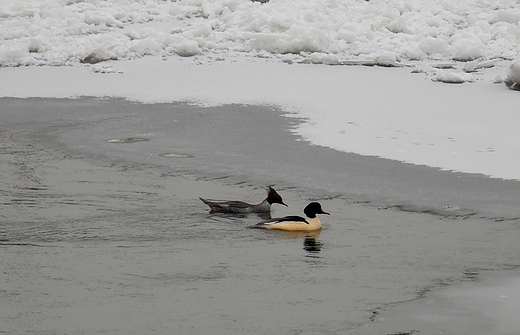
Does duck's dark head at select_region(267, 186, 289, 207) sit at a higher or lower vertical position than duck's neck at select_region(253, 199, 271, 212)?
A: higher

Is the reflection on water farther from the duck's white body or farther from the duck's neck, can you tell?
the duck's neck

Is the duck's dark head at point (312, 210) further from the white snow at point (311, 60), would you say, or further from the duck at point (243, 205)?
the white snow at point (311, 60)

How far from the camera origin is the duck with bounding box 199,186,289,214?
9.53 metres

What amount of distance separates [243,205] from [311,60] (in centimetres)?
971

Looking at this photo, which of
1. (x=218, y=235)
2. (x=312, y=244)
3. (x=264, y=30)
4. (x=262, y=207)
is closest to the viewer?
(x=312, y=244)

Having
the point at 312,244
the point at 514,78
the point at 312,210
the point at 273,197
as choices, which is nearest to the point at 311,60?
the point at 514,78

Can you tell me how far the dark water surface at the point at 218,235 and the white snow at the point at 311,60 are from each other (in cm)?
171

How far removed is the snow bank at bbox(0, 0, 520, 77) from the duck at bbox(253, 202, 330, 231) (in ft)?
32.3

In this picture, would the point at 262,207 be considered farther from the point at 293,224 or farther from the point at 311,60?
the point at 311,60

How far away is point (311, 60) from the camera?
18891 mm

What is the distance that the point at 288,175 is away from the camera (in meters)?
11.4

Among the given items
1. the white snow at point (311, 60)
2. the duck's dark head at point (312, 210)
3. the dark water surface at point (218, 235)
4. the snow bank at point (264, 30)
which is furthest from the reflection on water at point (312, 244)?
the snow bank at point (264, 30)

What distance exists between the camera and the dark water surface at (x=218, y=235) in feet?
22.1

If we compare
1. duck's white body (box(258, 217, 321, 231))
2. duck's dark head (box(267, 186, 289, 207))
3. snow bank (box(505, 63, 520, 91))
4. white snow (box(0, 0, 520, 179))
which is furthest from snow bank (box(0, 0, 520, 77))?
duck's white body (box(258, 217, 321, 231))
